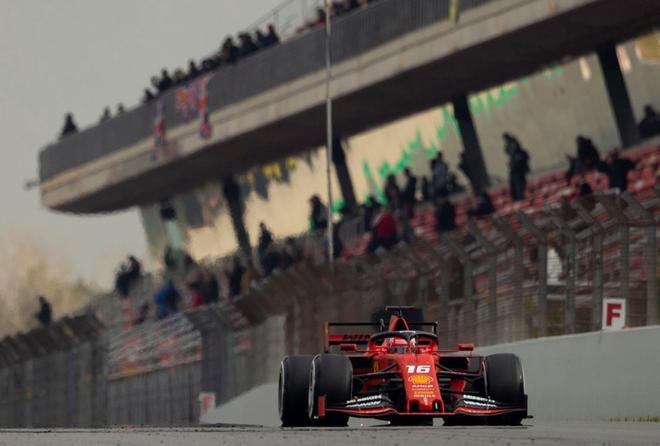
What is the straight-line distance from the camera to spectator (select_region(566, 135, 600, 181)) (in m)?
34.2

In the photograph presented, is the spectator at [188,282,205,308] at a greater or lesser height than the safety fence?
greater

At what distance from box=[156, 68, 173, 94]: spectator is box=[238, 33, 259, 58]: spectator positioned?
18.4 ft

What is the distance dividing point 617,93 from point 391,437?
83.0 feet

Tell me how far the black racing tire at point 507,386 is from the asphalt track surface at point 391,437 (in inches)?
8.5

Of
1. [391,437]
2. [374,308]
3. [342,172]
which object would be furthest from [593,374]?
[342,172]

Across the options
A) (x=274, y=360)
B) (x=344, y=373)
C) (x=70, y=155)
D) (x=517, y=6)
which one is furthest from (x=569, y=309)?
(x=70, y=155)

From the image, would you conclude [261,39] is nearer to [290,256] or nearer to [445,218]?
[290,256]

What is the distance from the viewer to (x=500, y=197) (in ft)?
131

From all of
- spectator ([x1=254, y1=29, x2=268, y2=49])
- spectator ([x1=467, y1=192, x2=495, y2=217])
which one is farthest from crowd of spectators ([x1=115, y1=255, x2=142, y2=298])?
spectator ([x1=467, y1=192, x2=495, y2=217])

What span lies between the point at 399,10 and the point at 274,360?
50.9 ft

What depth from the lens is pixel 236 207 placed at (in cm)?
5772

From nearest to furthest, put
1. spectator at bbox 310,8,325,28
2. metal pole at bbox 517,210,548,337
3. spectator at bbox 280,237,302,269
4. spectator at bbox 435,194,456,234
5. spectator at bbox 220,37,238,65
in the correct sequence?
metal pole at bbox 517,210,548,337
spectator at bbox 435,194,456,234
spectator at bbox 280,237,302,269
spectator at bbox 310,8,325,28
spectator at bbox 220,37,238,65

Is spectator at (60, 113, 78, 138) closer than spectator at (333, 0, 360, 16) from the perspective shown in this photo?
No

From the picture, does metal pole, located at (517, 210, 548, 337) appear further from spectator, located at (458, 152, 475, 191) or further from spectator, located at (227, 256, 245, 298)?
spectator, located at (458, 152, 475, 191)
